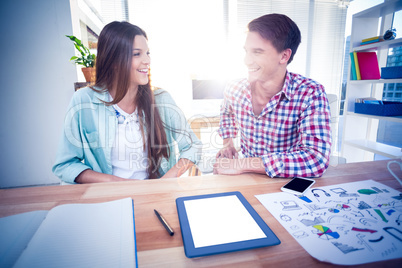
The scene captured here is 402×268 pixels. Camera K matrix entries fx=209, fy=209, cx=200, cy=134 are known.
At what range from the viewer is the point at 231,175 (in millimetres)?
819

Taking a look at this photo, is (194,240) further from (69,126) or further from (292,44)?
(292,44)

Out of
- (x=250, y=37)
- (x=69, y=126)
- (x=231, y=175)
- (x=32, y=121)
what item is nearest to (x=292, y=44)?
(x=250, y=37)

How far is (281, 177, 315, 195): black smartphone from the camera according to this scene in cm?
68

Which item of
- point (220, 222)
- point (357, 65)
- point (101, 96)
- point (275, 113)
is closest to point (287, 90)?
point (275, 113)

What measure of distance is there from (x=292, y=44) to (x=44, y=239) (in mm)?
1341

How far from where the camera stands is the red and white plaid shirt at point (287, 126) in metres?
0.80

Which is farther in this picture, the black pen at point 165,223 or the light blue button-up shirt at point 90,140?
the light blue button-up shirt at point 90,140

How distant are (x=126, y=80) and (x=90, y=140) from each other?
1.22 feet

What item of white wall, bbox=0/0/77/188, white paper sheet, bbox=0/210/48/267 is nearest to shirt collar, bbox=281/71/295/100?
white paper sheet, bbox=0/210/48/267

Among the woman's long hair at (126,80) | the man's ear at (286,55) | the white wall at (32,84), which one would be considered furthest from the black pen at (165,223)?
the white wall at (32,84)

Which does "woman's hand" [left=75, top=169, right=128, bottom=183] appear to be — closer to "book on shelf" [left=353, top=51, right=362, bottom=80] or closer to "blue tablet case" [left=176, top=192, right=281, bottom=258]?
"blue tablet case" [left=176, top=192, right=281, bottom=258]

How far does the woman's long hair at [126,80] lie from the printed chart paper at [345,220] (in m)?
0.71

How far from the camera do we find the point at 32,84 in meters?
2.36

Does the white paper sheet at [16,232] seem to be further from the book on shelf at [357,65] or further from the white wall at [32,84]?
the book on shelf at [357,65]
